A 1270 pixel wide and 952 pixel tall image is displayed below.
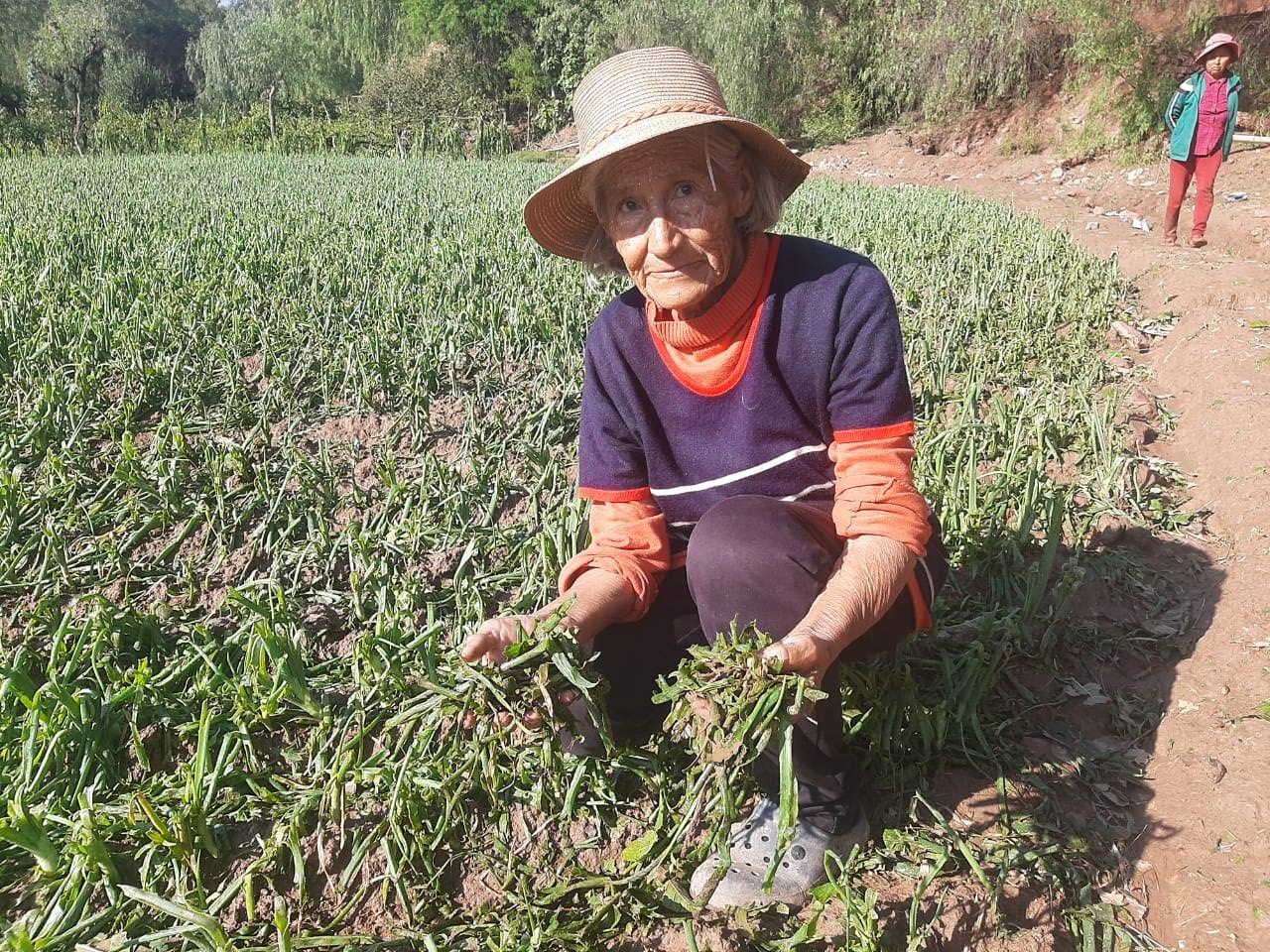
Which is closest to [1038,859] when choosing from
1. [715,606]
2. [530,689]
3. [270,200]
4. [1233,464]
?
[715,606]

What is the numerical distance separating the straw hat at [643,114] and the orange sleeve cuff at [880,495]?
1.63ft

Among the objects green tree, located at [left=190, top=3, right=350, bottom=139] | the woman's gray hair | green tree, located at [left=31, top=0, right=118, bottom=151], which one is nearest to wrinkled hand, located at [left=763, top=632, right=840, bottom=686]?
the woman's gray hair

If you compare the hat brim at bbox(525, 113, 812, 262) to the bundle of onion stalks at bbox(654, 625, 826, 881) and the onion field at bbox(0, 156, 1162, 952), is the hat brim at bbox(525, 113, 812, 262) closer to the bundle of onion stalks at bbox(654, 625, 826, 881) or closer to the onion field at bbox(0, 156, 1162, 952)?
the onion field at bbox(0, 156, 1162, 952)

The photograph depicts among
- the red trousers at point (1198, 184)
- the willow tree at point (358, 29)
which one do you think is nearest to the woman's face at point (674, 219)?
the red trousers at point (1198, 184)

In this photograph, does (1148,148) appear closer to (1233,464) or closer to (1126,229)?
(1126,229)

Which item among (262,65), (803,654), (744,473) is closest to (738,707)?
(803,654)

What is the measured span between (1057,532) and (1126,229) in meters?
6.96

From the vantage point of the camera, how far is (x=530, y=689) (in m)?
1.32

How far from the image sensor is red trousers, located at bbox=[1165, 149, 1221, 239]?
21.0ft

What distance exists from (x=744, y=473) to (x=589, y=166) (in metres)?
0.57

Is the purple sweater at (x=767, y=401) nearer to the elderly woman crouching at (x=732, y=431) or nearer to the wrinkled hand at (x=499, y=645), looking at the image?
the elderly woman crouching at (x=732, y=431)

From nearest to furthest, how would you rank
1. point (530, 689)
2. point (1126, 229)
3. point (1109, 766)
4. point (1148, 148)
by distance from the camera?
A: point (530, 689)
point (1109, 766)
point (1126, 229)
point (1148, 148)

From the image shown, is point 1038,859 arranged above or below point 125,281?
below

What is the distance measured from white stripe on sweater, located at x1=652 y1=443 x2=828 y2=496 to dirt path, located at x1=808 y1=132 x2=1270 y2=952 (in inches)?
34.7
